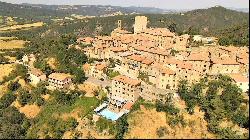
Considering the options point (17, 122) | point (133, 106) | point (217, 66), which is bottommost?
point (17, 122)

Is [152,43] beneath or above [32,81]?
above

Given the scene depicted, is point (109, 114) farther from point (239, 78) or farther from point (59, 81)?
point (239, 78)

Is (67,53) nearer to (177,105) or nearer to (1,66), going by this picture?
(1,66)

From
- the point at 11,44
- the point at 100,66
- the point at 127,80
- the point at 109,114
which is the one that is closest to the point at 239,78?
the point at 127,80

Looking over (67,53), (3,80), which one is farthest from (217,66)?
(3,80)

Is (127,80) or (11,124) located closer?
(127,80)

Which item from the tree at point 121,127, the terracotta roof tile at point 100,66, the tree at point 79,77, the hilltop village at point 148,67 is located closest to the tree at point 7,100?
the hilltop village at point 148,67

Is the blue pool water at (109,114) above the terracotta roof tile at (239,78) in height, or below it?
below

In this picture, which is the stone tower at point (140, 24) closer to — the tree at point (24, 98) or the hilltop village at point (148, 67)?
the hilltop village at point (148, 67)
